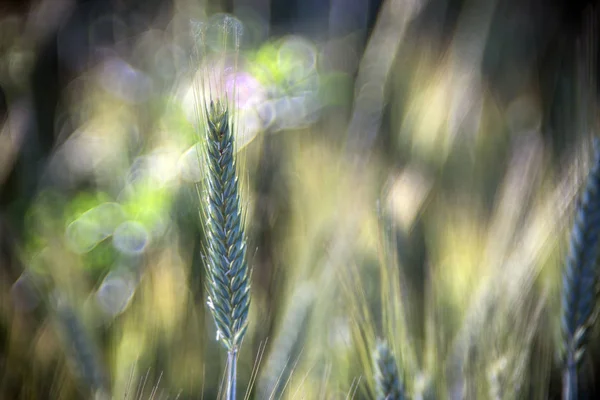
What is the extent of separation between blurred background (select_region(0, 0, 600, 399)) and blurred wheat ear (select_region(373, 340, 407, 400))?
43 mm

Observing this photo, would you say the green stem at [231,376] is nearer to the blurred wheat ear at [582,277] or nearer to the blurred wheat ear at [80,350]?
the blurred wheat ear at [80,350]

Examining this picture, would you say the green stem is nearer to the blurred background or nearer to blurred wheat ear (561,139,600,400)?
the blurred background

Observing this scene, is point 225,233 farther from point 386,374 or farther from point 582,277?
point 582,277

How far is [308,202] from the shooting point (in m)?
1.19

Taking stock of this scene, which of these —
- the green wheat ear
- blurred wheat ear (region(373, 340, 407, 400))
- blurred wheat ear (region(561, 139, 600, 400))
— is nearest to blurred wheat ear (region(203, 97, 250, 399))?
the green wheat ear

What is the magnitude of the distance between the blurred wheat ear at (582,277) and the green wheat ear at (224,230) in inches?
21.8

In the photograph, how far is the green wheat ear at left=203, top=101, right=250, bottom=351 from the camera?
24.5 inches

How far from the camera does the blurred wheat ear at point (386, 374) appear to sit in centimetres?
73

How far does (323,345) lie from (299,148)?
589 millimetres

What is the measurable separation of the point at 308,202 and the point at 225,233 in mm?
574

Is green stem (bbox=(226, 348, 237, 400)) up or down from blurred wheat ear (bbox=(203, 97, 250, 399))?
down

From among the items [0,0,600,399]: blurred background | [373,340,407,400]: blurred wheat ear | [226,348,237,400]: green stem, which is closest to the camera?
[226,348,237,400]: green stem


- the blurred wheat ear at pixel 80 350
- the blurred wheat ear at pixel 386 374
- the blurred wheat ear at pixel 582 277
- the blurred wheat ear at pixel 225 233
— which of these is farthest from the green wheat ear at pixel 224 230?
the blurred wheat ear at pixel 582 277

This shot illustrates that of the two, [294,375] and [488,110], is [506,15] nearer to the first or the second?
[488,110]
